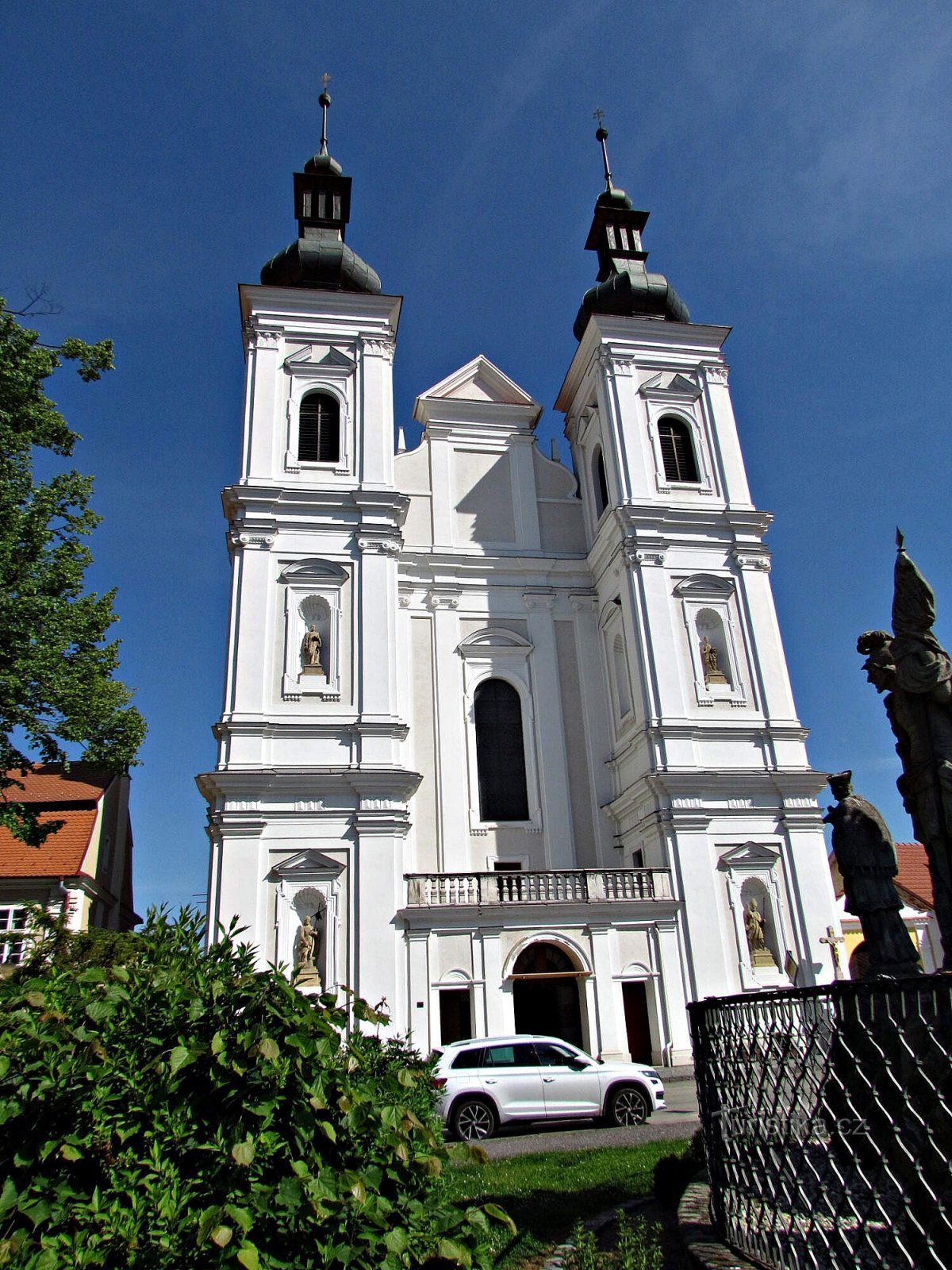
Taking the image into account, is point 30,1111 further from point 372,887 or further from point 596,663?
point 596,663

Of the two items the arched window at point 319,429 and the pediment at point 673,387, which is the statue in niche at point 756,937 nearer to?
the pediment at point 673,387

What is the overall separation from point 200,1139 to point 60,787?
29.6 meters

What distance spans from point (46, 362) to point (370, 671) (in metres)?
9.21

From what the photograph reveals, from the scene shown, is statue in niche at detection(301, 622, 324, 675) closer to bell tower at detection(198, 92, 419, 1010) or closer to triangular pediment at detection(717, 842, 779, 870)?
bell tower at detection(198, 92, 419, 1010)

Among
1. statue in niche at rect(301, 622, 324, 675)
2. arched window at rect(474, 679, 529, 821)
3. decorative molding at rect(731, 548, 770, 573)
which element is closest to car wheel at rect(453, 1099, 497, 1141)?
arched window at rect(474, 679, 529, 821)

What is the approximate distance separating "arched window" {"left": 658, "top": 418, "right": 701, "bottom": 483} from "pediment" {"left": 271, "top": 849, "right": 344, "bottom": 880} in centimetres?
1368

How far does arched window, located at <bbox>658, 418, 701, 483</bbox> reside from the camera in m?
25.4

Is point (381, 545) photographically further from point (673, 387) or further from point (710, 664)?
point (673, 387)

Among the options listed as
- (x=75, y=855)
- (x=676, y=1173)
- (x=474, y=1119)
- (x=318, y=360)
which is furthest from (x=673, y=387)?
(x=676, y=1173)

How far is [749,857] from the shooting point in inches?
805

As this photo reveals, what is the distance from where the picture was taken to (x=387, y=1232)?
2.96 metres

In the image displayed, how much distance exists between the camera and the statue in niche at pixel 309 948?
18266 millimetres

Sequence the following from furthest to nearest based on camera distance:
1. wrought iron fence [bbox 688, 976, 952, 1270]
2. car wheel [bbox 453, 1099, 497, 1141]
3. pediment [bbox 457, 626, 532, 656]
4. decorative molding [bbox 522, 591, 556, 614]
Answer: decorative molding [bbox 522, 591, 556, 614]
pediment [bbox 457, 626, 532, 656]
car wheel [bbox 453, 1099, 497, 1141]
wrought iron fence [bbox 688, 976, 952, 1270]

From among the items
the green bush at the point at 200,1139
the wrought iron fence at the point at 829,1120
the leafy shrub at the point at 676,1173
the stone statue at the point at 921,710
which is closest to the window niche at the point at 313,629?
the leafy shrub at the point at 676,1173
